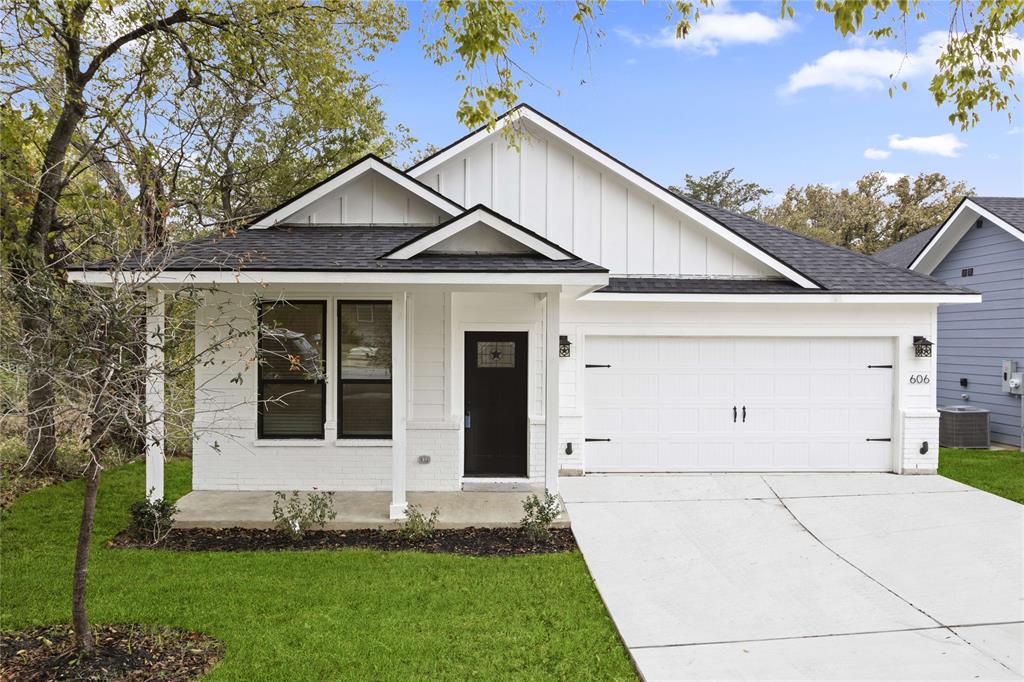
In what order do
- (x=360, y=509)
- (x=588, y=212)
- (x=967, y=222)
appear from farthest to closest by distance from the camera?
(x=967, y=222), (x=588, y=212), (x=360, y=509)

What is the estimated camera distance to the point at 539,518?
282 inches

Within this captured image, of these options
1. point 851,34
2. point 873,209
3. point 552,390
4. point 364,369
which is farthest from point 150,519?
point 873,209

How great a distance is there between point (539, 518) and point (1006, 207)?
1211 cm

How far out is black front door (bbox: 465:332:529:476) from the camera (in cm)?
929

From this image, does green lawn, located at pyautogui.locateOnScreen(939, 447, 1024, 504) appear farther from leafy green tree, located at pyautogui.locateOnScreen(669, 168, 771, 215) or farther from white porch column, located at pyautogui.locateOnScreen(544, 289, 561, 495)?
leafy green tree, located at pyautogui.locateOnScreen(669, 168, 771, 215)

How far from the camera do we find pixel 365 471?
29.0 feet

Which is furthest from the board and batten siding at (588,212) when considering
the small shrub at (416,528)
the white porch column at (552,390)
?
the small shrub at (416,528)

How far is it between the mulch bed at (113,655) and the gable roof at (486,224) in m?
4.10

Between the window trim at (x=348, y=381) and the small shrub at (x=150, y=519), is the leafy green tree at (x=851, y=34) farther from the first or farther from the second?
the small shrub at (x=150, y=519)

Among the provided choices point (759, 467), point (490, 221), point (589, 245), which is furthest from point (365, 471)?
point (759, 467)

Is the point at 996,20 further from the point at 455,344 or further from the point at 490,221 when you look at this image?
the point at 455,344

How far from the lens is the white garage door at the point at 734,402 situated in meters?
10.0

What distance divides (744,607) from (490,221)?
15.1ft

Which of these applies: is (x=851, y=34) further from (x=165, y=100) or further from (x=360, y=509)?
(x=165, y=100)
